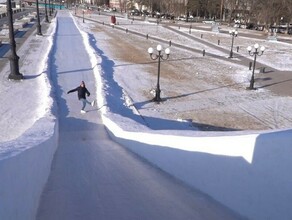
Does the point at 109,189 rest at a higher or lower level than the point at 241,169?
lower

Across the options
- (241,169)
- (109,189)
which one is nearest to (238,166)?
(241,169)

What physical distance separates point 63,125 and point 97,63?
1238 cm

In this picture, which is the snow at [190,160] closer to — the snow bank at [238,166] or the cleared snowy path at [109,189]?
the snow bank at [238,166]

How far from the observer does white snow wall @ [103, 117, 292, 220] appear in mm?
6809

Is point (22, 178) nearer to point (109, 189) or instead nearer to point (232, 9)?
point (109, 189)

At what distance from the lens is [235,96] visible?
23125mm

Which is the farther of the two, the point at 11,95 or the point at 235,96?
the point at 235,96

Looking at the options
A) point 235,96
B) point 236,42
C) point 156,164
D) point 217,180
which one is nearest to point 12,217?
point 217,180

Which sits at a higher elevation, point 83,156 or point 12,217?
point 12,217

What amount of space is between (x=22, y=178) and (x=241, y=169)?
12.9 ft

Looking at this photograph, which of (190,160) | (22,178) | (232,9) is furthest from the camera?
(232,9)

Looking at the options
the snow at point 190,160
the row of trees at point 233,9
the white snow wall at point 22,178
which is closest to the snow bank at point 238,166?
the snow at point 190,160

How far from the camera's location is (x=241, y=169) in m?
7.48

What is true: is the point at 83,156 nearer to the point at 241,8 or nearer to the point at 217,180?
the point at 217,180
